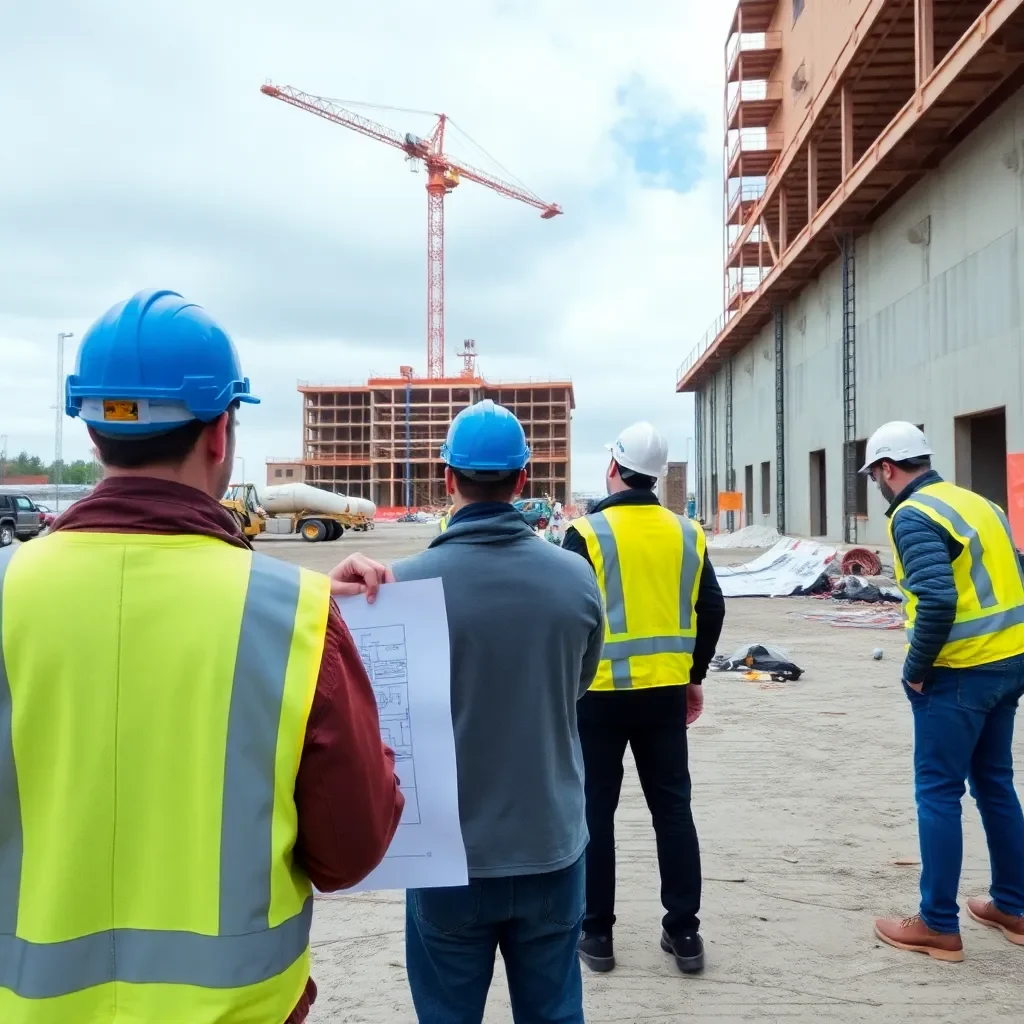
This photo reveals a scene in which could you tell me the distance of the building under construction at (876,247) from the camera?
16.5 m

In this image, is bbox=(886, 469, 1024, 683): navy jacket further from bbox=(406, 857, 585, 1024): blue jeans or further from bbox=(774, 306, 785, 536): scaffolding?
bbox=(774, 306, 785, 536): scaffolding

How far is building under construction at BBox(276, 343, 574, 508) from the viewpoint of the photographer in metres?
98.1

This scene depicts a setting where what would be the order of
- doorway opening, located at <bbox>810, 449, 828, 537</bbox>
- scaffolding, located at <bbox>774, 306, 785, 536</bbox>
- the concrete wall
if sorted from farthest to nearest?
scaffolding, located at <bbox>774, 306, 785, 536</bbox>
doorway opening, located at <bbox>810, 449, 828, 537</bbox>
the concrete wall

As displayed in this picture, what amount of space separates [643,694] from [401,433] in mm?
96277

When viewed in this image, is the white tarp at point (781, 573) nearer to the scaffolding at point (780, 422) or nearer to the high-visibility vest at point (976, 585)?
the high-visibility vest at point (976, 585)

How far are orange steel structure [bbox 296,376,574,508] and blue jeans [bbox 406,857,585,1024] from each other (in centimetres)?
9469

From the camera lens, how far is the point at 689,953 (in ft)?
11.3

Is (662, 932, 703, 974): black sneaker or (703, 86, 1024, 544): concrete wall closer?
(662, 932, 703, 974): black sneaker

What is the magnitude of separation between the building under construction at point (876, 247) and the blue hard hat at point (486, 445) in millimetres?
13422

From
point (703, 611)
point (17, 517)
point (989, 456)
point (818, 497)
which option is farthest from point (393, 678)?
point (17, 517)

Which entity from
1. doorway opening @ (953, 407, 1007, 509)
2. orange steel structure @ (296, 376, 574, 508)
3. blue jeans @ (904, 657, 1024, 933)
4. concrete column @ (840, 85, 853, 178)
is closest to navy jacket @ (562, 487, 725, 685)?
blue jeans @ (904, 657, 1024, 933)

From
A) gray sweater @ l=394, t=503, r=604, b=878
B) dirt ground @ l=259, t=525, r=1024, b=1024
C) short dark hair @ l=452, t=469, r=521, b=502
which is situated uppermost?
short dark hair @ l=452, t=469, r=521, b=502

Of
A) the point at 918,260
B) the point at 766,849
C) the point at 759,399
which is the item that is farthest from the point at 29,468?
the point at 766,849

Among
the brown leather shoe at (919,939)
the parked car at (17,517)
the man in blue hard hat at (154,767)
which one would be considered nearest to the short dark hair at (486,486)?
the man in blue hard hat at (154,767)
